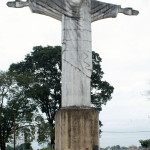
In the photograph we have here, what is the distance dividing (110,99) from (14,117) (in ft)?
39.4

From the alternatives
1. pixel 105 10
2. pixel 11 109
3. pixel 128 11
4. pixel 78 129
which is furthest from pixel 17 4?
pixel 11 109

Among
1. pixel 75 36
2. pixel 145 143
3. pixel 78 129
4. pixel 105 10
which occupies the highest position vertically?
pixel 105 10

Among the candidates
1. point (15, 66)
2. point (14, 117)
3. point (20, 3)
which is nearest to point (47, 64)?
point (15, 66)

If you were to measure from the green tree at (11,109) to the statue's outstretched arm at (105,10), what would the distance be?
2096 centimetres

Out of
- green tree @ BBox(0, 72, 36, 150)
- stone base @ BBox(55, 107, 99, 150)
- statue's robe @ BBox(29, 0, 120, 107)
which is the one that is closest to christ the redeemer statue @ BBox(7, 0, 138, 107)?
statue's robe @ BBox(29, 0, 120, 107)

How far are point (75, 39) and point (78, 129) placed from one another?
3335mm

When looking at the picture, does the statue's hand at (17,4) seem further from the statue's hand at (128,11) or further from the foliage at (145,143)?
the foliage at (145,143)

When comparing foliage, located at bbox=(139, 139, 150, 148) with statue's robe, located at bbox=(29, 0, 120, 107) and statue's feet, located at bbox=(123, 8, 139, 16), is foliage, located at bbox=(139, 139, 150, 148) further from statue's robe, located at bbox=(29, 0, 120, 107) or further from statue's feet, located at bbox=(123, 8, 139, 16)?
statue's robe, located at bbox=(29, 0, 120, 107)

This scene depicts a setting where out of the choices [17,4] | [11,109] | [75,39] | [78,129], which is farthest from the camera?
[11,109]

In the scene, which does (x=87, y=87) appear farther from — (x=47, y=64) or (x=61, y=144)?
(x=47, y=64)

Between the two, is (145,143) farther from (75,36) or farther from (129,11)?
(75,36)

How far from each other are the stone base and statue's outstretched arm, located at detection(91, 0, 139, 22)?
12.6 feet

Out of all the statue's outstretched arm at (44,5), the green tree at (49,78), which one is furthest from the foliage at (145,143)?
the statue's outstretched arm at (44,5)

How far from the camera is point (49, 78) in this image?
119 ft
